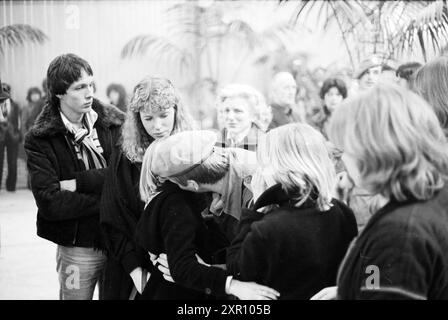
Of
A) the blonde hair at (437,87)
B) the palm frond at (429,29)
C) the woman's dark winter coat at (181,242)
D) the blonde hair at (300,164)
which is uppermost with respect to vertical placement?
the palm frond at (429,29)

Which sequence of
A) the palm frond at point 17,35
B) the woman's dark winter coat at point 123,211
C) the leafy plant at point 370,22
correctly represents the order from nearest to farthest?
1. the woman's dark winter coat at point 123,211
2. the palm frond at point 17,35
3. the leafy plant at point 370,22

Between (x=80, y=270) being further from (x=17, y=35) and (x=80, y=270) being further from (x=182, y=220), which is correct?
(x=17, y=35)

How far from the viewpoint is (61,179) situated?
6.90 ft

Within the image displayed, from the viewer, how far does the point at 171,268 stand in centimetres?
166

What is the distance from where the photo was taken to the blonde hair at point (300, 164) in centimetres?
148

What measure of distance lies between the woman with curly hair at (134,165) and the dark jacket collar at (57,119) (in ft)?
0.68

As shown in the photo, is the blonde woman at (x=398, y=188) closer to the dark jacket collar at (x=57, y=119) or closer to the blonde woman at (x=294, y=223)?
the blonde woman at (x=294, y=223)

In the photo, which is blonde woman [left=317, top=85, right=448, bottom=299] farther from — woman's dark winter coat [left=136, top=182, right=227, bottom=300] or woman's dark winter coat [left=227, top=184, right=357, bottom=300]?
woman's dark winter coat [left=136, top=182, right=227, bottom=300]

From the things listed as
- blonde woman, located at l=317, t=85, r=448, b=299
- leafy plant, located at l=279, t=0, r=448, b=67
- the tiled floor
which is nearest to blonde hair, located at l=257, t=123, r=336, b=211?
blonde woman, located at l=317, t=85, r=448, b=299

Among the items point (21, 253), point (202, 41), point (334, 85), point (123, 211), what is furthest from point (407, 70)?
point (21, 253)

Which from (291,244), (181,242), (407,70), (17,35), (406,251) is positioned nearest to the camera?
(406,251)

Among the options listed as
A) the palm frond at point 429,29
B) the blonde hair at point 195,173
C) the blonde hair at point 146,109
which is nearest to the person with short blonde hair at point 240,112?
the blonde hair at point 146,109

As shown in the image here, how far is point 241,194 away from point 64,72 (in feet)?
2.81

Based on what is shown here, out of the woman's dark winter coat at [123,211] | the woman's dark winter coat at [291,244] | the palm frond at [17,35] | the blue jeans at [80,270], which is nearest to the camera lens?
the woman's dark winter coat at [291,244]
